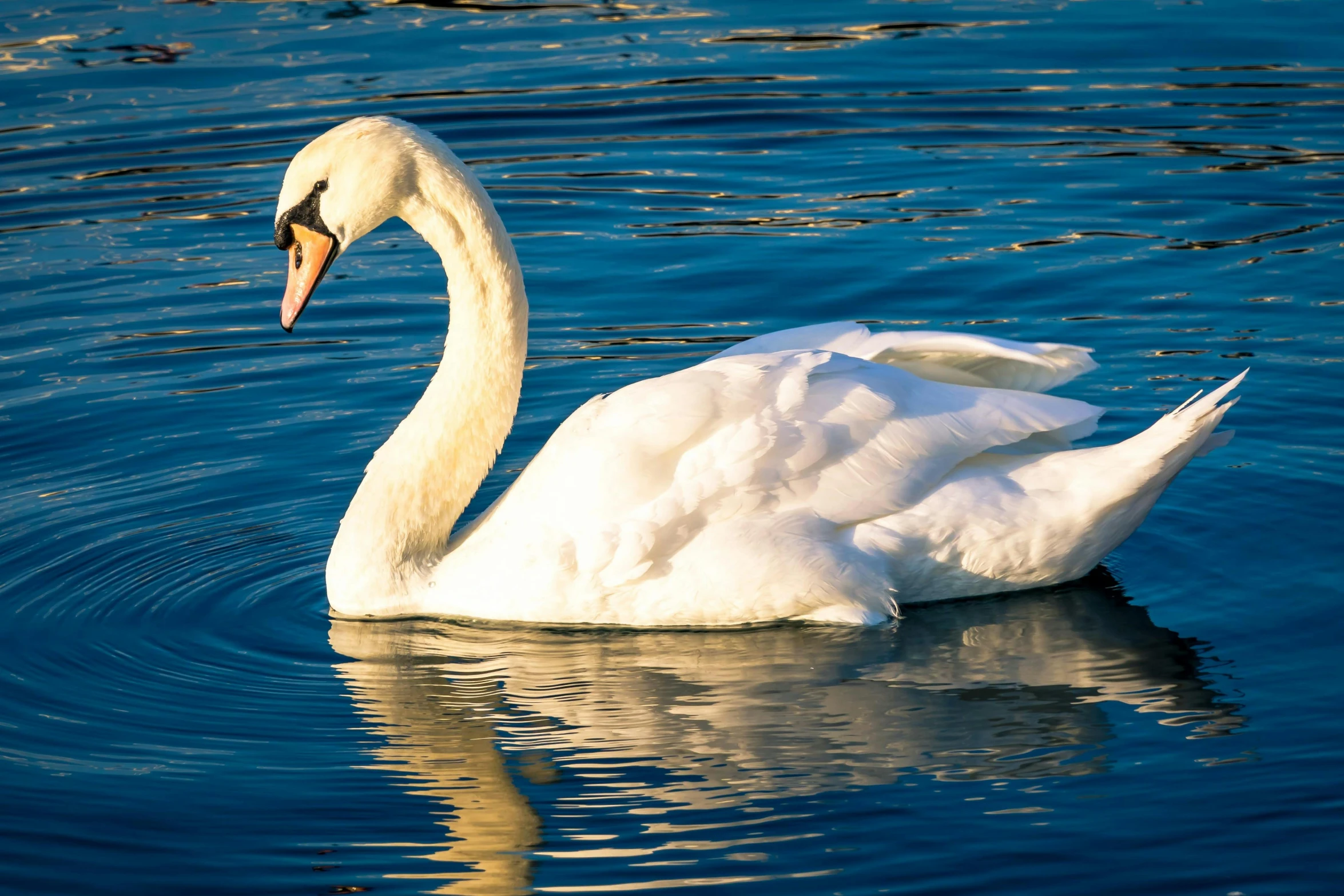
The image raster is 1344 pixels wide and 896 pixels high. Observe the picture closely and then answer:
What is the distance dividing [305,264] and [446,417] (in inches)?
31.9

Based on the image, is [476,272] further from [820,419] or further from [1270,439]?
[1270,439]

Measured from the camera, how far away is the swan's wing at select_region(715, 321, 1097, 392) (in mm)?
6938

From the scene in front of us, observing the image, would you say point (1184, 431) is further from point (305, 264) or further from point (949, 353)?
point (305, 264)

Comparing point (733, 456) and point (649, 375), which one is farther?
point (649, 375)

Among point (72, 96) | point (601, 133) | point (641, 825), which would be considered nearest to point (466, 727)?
point (641, 825)

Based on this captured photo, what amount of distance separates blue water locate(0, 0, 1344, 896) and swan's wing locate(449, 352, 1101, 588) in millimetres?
456

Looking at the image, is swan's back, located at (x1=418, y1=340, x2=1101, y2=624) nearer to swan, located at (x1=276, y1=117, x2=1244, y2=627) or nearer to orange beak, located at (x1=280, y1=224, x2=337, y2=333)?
swan, located at (x1=276, y1=117, x2=1244, y2=627)

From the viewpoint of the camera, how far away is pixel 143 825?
550 centimetres

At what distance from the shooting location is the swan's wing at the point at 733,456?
6445mm

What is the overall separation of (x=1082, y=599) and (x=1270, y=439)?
1.82 m

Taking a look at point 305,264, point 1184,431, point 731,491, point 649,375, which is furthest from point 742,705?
point 649,375

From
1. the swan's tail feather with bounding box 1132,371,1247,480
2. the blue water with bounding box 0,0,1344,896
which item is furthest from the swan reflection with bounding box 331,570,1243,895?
the swan's tail feather with bounding box 1132,371,1247,480

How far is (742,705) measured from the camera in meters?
6.02

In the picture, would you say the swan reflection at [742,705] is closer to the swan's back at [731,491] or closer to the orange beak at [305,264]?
the swan's back at [731,491]
